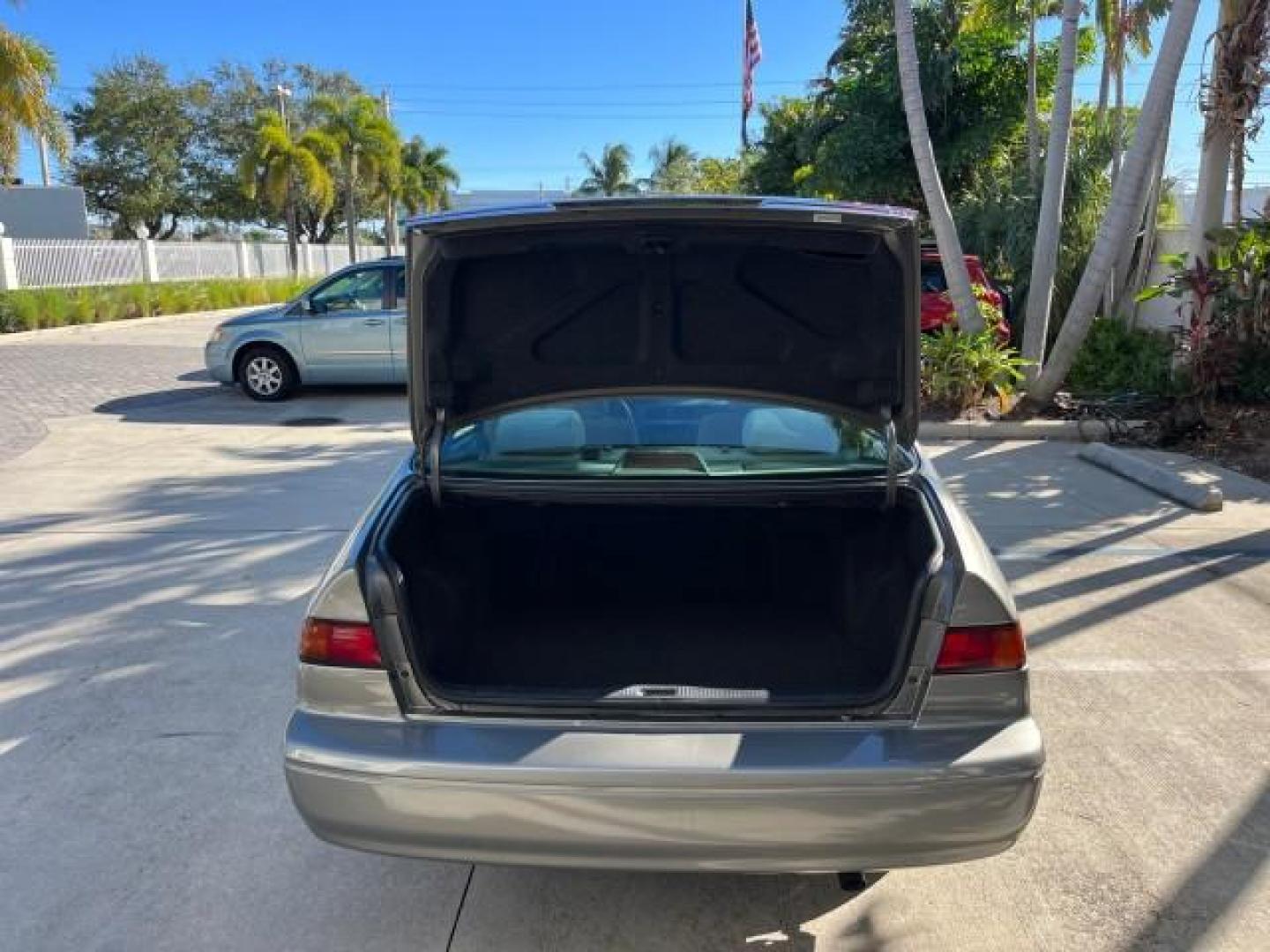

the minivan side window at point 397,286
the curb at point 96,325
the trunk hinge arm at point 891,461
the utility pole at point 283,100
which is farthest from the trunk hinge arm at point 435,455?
the utility pole at point 283,100

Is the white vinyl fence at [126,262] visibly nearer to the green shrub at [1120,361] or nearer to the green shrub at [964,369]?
the green shrub at [964,369]

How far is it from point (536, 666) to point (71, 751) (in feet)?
6.05

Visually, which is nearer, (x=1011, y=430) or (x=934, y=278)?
(x=1011, y=430)

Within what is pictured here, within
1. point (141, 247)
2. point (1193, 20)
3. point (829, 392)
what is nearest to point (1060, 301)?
point (1193, 20)

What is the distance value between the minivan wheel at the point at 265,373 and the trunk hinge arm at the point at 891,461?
1007 centimetres

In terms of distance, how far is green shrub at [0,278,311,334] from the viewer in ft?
63.0

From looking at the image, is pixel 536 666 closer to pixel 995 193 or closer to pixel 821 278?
pixel 821 278

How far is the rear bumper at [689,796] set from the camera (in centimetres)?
213

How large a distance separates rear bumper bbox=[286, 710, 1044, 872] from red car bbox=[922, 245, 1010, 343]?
9390 millimetres

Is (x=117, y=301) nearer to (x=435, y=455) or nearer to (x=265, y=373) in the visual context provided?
(x=265, y=373)

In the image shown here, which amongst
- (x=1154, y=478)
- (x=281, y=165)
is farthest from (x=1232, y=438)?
(x=281, y=165)

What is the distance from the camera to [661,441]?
3525 millimetres

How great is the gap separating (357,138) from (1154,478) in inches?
1519

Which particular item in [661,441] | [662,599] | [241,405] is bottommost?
[241,405]
